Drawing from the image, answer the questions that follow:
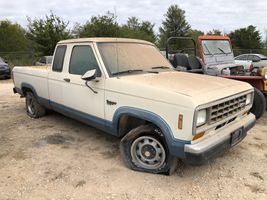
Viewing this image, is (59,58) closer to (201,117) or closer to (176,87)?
(176,87)

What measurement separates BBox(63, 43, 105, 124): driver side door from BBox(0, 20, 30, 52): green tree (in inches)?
1149

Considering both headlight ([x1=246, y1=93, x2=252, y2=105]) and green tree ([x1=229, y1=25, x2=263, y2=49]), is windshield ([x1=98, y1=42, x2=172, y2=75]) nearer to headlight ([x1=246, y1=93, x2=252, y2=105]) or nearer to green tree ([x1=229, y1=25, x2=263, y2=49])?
headlight ([x1=246, y1=93, x2=252, y2=105])

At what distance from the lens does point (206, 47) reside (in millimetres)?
7797

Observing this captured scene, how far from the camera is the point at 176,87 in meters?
3.53

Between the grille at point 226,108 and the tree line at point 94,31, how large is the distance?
15.0 m

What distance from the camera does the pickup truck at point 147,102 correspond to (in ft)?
10.7

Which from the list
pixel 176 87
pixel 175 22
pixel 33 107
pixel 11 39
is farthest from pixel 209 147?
pixel 175 22

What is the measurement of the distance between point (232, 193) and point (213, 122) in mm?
890

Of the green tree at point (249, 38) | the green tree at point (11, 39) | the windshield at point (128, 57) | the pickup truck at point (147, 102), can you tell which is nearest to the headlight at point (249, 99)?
the pickup truck at point (147, 102)

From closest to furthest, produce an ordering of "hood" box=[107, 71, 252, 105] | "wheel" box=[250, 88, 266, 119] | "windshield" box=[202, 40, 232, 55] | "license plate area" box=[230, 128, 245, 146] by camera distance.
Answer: "hood" box=[107, 71, 252, 105] < "license plate area" box=[230, 128, 245, 146] < "wheel" box=[250, 88, 266, 119] < "windshield" box=[202, 40, 232, 55]

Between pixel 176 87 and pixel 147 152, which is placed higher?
pixel 176 87

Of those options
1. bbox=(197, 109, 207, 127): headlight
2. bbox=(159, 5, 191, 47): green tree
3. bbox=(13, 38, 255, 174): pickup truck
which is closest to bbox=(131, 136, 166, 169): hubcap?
bbox=(13, 38, 255, 174): pickup truck

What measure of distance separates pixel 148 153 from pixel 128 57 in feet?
5.28

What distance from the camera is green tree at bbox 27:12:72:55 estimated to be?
873 inches
